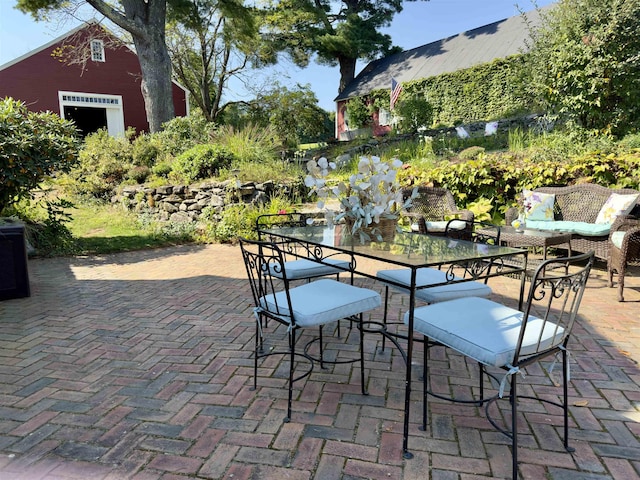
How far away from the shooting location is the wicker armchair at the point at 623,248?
351 cm

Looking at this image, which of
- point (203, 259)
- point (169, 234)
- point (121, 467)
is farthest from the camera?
point (169, 234)

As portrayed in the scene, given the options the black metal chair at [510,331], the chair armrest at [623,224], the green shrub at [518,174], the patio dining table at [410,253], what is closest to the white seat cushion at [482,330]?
the black metal chair at [510,331]

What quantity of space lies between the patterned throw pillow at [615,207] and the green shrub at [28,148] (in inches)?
249

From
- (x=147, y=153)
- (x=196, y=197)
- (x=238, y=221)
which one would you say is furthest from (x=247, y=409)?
(x=147, y=153)

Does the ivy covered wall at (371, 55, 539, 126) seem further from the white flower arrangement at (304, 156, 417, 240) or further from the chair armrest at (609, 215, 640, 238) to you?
the white flower arrangement at (304, 156, 417, 240)

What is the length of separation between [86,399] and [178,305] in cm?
150

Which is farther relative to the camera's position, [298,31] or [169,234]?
[298,31]

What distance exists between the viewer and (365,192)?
2352mm

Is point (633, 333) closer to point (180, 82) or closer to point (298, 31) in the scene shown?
point (298, 31)

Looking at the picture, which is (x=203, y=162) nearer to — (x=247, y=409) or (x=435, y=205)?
(x=435, y=205)

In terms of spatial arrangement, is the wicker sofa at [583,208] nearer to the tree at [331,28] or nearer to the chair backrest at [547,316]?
the chair backrest at [547,316]

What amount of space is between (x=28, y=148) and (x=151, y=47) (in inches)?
274

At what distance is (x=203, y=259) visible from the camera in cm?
546

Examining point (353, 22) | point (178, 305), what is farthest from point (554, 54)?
point (353, 22)
